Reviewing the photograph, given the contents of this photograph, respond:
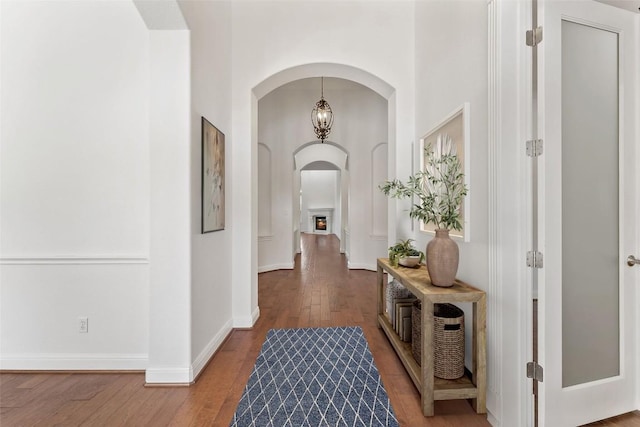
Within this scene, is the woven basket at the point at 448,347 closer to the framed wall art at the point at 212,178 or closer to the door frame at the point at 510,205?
the door frame at the point at 510,205

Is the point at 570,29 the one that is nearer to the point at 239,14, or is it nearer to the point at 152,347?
the point at 239,14

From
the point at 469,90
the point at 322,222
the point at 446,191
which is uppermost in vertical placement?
the point at 469,90

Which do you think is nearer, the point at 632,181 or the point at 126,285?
the point at 632,181

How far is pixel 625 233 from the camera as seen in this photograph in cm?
172

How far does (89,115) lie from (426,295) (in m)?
2.87

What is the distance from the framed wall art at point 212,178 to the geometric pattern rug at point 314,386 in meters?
1.26

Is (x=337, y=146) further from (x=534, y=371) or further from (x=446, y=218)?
(x=534, y=371)

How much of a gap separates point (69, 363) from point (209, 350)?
1060 mm

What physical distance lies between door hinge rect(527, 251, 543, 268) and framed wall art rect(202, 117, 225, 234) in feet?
7.37

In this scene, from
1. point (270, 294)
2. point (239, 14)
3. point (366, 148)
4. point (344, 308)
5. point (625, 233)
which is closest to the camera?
point (625, 233)

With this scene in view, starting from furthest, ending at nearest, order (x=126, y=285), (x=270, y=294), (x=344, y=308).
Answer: (x=270, y=294) < (x=344, y=308) < (x=126, y=285)

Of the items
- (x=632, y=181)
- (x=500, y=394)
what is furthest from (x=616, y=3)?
(x=500, y=394)

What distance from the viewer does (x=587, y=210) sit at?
164cm

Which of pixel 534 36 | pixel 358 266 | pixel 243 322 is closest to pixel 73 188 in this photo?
pixel 243 322
